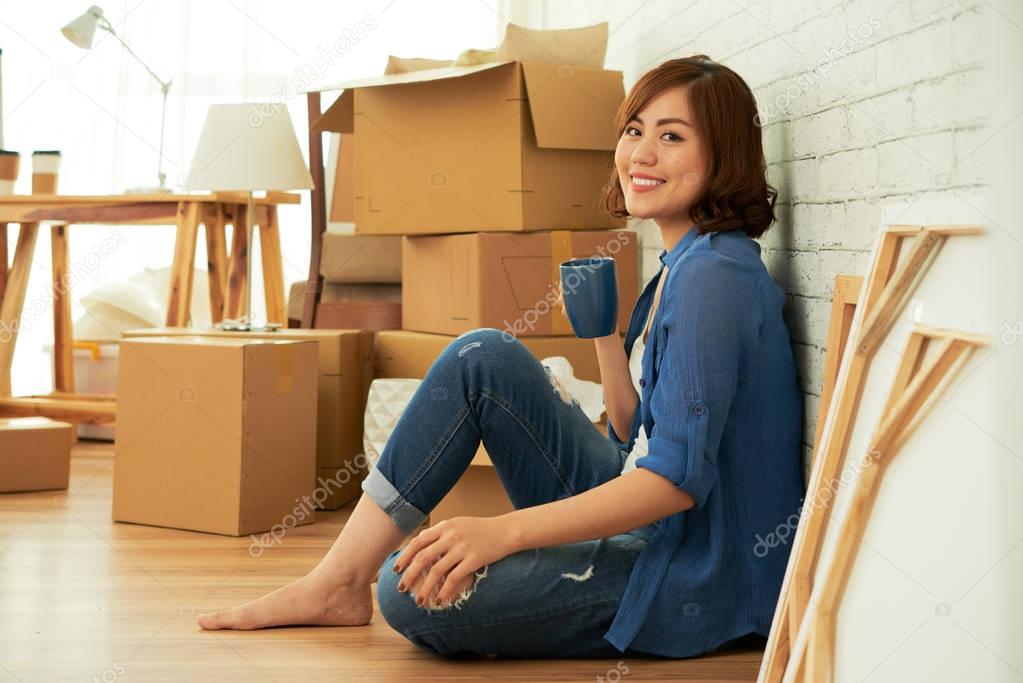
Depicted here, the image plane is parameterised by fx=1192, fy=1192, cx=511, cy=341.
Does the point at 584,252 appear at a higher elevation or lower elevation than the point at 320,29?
lower

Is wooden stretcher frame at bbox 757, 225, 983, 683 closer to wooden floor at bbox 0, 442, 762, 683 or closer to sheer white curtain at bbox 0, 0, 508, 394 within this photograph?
wooden floor at bbox 0, 442, 762, 683

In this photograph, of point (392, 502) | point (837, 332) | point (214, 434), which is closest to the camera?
point (837, 332)

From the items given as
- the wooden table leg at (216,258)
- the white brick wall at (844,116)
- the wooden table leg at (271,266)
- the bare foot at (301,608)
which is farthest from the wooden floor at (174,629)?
the wooden table leg at (271,266)

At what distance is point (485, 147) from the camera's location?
2.57 m

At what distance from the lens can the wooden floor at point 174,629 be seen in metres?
1.55

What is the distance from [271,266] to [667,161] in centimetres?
224

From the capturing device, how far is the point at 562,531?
1.45 metres

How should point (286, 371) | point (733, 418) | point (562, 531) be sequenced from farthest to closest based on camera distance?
point (286, 371)
point (733, 418)
point (562, 531)

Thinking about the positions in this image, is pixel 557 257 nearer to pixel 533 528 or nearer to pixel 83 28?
pixel 533 528

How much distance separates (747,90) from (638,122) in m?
0.16

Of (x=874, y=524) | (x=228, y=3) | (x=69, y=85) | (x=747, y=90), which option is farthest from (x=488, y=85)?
(x=69, y=85)

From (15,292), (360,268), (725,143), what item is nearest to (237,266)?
(360,268)

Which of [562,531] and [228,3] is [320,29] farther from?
[562,531]

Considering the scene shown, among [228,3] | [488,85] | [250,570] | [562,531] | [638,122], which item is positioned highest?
[228,3]
